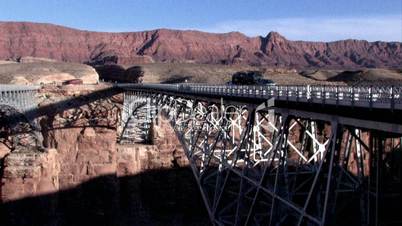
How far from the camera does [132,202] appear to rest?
163ft

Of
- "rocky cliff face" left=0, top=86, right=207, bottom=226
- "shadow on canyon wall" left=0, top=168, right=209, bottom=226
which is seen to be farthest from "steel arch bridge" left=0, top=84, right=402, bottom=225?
"shadow on canyon wall" left=0, top=168, right=209, bottom=226

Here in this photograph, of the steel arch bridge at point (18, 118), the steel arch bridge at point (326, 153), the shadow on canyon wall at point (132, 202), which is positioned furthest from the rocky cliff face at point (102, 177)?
the steel arch bridge at point (326, 153)

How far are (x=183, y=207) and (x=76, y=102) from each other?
60.1 ft

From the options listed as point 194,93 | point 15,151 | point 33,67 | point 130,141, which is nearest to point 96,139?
point 130,141

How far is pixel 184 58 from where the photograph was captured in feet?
642

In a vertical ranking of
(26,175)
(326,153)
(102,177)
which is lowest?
(102,177)

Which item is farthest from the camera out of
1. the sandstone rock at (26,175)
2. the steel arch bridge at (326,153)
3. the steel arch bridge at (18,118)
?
the steel arch bridge at (18,118)

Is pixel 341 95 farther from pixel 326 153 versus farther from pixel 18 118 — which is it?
pixel 18 118

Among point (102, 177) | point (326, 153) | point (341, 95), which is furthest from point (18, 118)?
point (326, 153)

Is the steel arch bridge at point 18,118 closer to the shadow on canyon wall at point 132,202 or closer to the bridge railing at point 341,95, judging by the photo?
the shadow on canyon wall at point 132,202

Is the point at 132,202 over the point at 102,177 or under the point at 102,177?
under

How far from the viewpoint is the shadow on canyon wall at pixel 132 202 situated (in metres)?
48.4

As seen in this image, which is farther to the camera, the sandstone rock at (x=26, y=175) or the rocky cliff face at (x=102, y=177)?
the rocky cliff face at (x=102, y=177)

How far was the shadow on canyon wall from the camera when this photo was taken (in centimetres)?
4841
